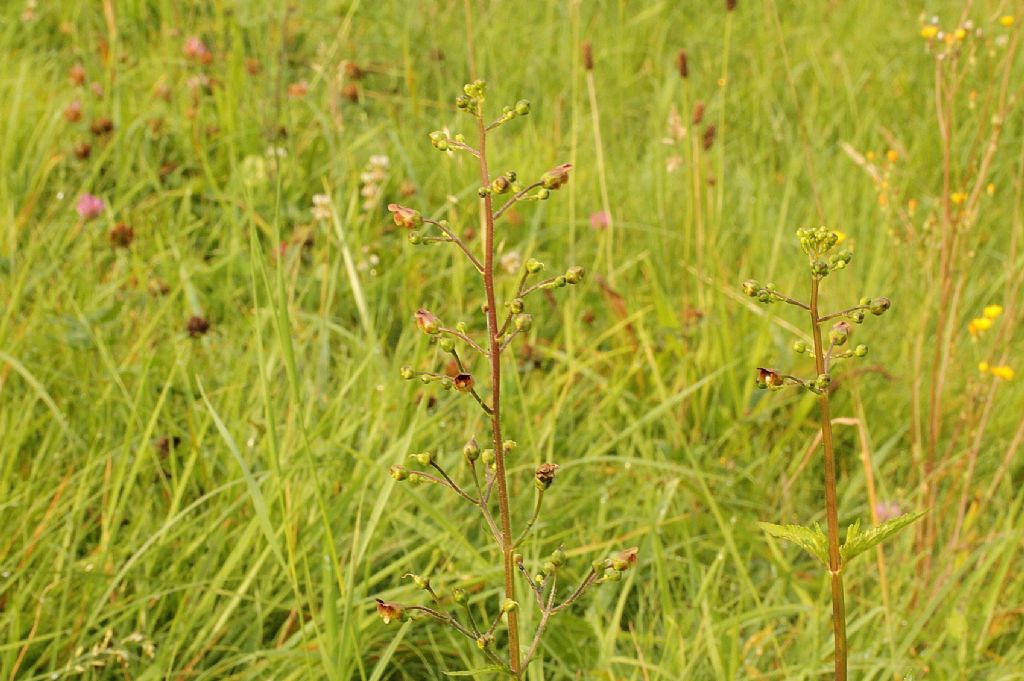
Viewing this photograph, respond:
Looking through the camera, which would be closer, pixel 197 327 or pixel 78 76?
pixel 197 327

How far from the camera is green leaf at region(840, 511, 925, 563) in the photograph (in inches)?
42.7

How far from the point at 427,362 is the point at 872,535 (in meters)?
1.37

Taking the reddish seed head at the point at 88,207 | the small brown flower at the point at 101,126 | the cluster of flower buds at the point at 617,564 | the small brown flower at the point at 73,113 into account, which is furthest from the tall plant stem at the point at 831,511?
the small brown flower at the point at 73,113

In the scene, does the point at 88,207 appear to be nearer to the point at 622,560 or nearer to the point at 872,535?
the point at 622,560

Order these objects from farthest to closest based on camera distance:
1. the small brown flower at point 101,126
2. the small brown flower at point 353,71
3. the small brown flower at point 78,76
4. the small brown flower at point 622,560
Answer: the small brown flower at point 353,71 < the small brown flower at point 78,76 < the small brown flower at point 101,126 < the small brown flower at point 622,560

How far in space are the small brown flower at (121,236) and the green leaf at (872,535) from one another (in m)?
1.87

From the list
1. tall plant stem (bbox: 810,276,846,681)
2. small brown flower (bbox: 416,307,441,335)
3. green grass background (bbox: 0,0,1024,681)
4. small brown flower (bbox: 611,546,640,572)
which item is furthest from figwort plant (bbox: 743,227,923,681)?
green grass background (bbox: 0,0,1024,681)

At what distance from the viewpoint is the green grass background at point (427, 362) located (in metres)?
1.82

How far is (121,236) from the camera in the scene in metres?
2.59

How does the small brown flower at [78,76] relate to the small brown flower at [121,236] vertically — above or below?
above

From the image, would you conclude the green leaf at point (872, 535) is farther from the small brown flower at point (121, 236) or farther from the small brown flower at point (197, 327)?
the small brown flower at point (121, 236)

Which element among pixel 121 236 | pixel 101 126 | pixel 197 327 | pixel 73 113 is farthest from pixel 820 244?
pixel 73 113

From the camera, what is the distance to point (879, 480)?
89.6 inches

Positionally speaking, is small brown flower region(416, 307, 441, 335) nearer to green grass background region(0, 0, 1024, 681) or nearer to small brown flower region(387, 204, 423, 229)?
small brown flower region(387, 204, 423, 229)
